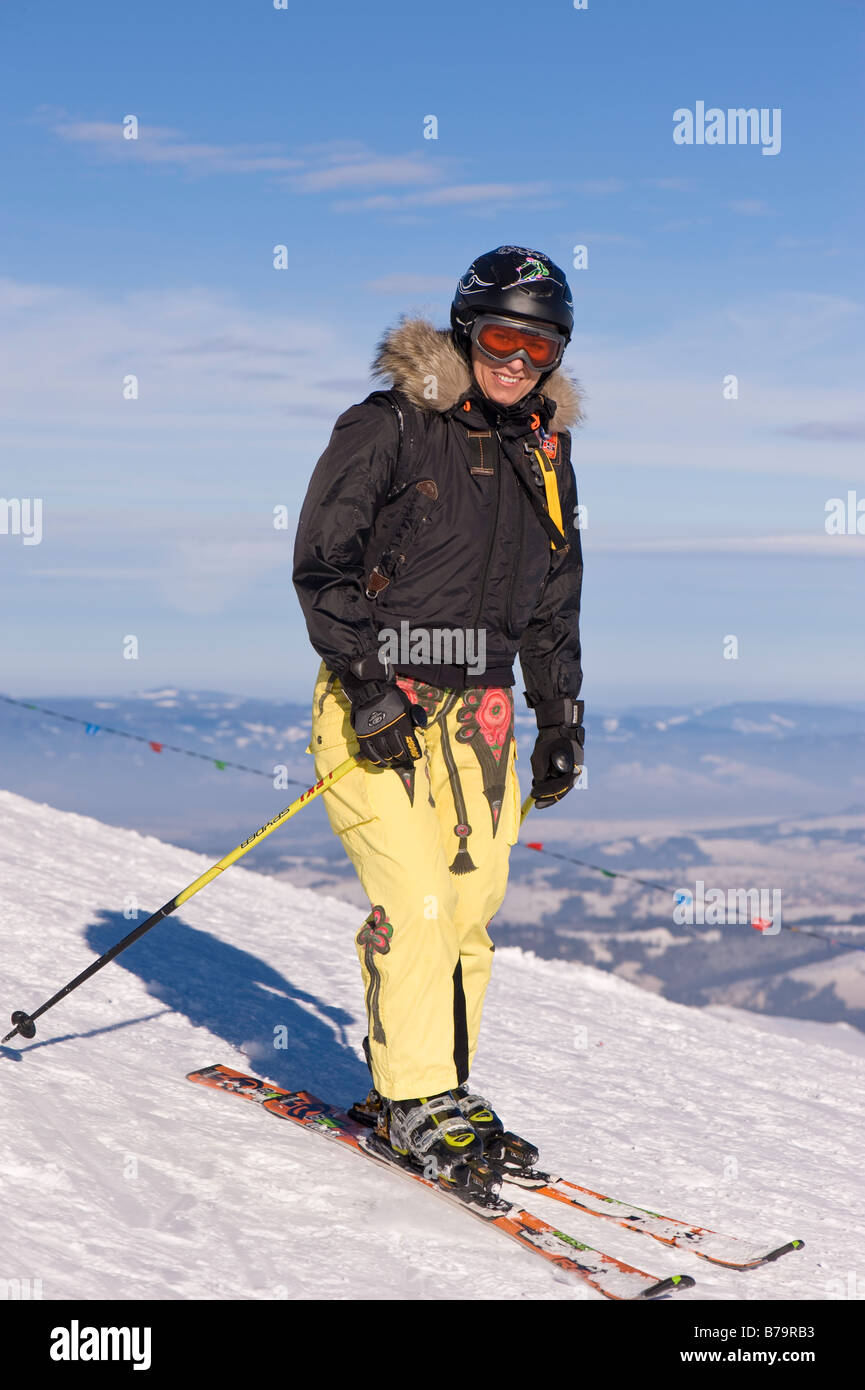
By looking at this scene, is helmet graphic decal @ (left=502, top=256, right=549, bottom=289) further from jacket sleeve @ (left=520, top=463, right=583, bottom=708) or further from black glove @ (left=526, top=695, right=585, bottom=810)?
black glove @ (left=526, top=695, right=585, bottom=810)

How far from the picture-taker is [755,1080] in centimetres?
877

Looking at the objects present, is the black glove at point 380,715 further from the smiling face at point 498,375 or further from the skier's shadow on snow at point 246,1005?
the skier's shadow on snow at point 246,1005

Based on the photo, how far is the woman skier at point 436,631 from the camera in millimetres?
4500

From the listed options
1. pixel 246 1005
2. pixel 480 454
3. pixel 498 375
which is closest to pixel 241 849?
pixel 480 454

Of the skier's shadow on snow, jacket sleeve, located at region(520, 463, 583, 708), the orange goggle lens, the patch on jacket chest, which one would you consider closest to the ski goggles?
the orange goggle lens

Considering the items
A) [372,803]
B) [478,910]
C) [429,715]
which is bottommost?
[478,910]

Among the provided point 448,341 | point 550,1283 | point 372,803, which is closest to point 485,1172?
point 550,1283

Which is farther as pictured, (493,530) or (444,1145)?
(493,530)

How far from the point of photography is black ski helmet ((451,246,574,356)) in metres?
4.69

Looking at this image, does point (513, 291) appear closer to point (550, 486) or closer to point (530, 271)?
point (530, 271)

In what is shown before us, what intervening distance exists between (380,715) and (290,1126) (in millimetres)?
1908

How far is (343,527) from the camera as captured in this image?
4426mm

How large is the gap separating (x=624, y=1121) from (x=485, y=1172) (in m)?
2.50
